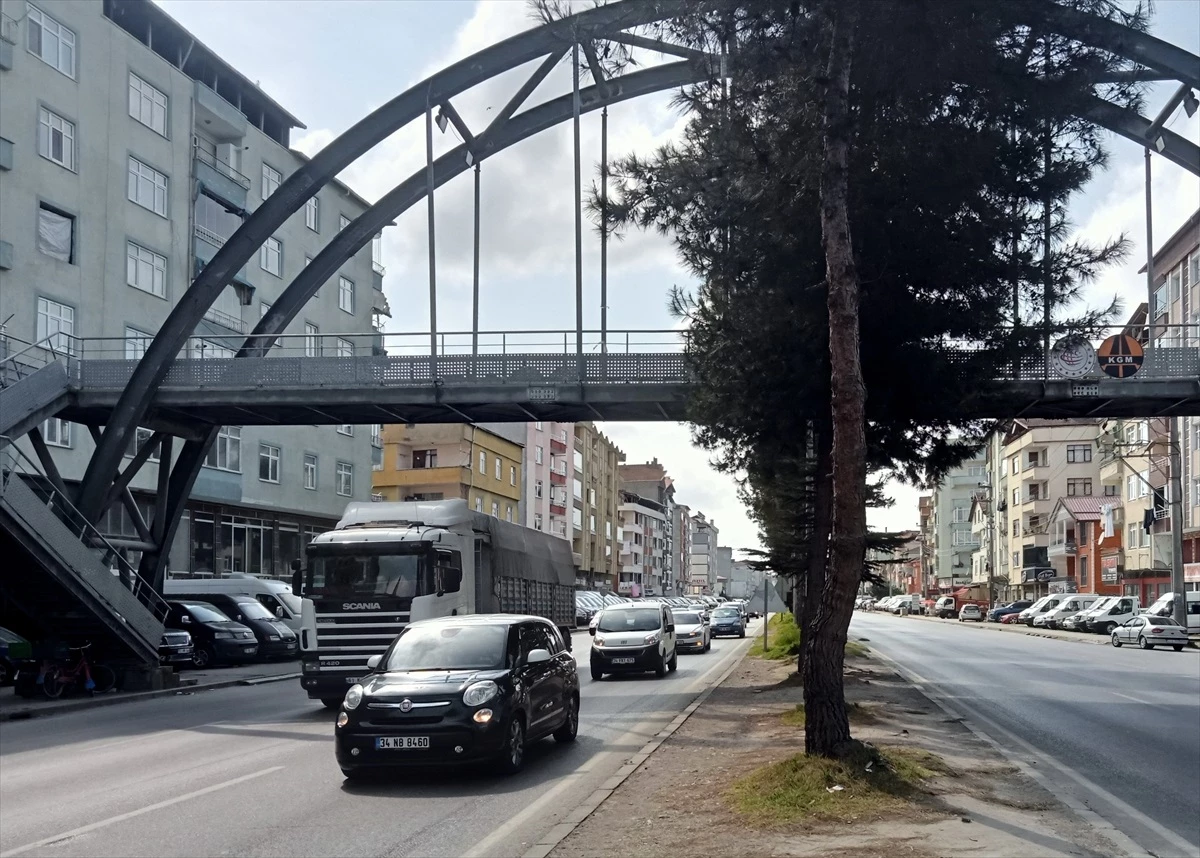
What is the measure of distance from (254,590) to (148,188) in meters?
16.0

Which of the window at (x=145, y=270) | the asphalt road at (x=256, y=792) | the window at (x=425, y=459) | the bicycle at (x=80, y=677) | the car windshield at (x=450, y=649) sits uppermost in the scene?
the window at (x=145, y=270)

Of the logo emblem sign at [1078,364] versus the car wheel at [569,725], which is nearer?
the car wheel at [569,725]

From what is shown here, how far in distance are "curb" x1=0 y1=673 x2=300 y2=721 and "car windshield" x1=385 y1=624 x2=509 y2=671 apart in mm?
10088

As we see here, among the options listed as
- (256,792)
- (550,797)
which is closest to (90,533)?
(256,792)

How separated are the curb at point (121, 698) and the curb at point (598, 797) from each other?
10.8m

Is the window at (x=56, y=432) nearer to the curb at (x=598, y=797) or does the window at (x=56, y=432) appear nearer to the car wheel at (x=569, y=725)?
the curb at (x=598, y=797)

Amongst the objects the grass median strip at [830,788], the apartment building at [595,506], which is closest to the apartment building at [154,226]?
the grass median strip at [830,788]

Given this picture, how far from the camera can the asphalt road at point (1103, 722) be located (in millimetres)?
10820

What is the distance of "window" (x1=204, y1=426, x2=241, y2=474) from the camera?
155 feet

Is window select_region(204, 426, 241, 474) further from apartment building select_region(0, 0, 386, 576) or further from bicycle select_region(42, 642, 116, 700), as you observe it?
bicycle select_region(42, 642, 116, 700)

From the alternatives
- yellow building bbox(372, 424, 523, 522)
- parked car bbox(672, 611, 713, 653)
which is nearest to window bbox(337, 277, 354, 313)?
yellow building bbox(372, 424, 523, 522)

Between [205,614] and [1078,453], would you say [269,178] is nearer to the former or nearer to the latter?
[205,614]

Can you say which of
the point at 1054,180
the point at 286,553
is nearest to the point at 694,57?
the point at 1054,180

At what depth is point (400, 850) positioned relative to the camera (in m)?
8.78
